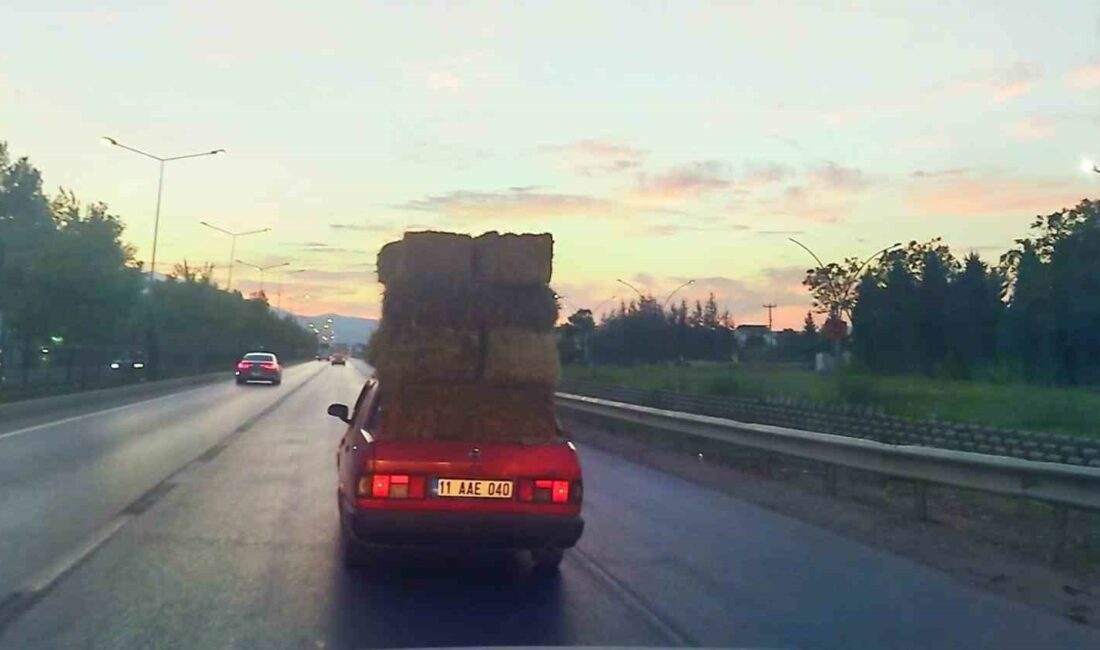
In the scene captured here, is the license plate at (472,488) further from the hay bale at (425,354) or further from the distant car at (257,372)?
the distant car at (257,372)

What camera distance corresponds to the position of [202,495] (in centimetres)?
1564

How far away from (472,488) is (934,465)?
531 cm

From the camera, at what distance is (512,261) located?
1142 centimetres

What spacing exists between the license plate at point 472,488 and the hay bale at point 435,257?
1987 millimetres

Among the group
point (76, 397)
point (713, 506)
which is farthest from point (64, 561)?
point (76, 397)

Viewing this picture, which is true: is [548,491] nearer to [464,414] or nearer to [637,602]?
[464,414]

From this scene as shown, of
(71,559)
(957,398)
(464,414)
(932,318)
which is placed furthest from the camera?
(932,318)

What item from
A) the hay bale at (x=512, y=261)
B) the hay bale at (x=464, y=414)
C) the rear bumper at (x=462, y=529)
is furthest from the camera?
the hay bale at (x=512, y=261)

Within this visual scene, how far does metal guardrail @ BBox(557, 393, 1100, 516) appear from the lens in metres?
11.1

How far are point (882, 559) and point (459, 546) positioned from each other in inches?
152

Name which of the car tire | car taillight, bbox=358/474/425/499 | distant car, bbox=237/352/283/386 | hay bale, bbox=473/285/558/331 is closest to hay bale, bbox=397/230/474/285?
hay bale, bbox=473/285/558/331

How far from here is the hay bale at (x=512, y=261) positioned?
37.4ft

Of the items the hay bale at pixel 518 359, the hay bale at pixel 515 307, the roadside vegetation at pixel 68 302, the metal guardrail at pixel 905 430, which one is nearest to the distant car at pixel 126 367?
the roadside vegetation at pixel 68 302

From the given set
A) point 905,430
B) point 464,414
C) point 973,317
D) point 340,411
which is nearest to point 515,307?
point 464,414
